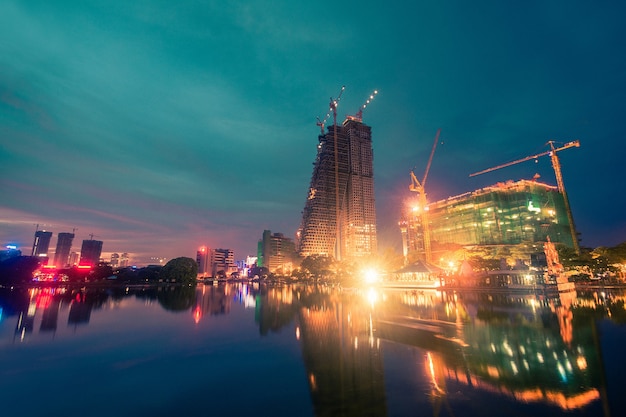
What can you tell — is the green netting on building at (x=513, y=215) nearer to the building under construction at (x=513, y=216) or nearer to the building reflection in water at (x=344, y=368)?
the building under construction at (x=513, y=216)

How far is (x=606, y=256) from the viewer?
60125 millimetres

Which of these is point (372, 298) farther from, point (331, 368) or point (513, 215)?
point (513, 215)

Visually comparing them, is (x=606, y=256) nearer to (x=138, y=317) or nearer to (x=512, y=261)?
(x=512, y=261)

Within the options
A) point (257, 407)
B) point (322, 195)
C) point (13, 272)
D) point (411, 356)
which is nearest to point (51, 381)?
point (257, 407)

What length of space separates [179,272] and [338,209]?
9940 cm

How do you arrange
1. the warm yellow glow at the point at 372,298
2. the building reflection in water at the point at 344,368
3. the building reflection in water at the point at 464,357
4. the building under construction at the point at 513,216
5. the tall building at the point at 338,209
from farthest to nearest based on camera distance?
the tall building at the point at 338,209 → the building under construction at the point at 513,216 → the warm yellow glow at the point at 372,298 → the building reflection in water at the point at 464,357 → the building reflection in water at the point at 344,368

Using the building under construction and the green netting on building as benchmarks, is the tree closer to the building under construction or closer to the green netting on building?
the building under construction

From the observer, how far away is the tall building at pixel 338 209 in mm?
175000

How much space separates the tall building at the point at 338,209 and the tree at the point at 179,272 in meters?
66.8

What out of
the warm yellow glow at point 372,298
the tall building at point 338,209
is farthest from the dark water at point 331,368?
the tall building at point 338,209

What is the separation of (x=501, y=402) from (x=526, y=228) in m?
139

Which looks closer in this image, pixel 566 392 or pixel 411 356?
pixel 566 392

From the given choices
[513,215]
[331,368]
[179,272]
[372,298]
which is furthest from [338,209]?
[331,368]

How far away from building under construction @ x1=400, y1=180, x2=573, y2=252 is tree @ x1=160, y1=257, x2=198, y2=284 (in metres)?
111
